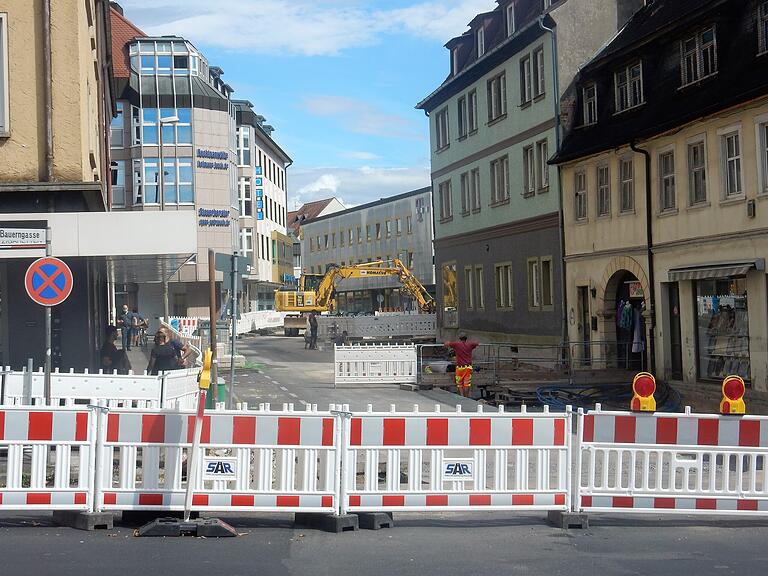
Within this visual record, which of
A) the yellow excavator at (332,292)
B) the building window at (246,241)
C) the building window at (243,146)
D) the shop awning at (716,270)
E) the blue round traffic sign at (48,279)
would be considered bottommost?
the blue round traffic sign at (48,279)

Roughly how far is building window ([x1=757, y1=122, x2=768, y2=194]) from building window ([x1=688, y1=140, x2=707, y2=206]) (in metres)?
2.47

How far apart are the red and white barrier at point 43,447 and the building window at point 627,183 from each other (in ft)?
73.3

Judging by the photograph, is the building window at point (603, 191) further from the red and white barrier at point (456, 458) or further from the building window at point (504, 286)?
the red and white barrier at point (456, 458)

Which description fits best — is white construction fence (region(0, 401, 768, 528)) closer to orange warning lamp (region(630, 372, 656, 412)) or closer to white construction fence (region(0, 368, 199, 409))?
orange warning lamp (region(630, 372, 656, 412))

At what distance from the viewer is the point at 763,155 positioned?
77.0ft

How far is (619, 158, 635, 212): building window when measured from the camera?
30.0m

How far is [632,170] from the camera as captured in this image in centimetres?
2994

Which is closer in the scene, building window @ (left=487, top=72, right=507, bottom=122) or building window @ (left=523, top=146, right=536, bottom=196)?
building window @ (left=523, top=146, right=536, bottom=196)

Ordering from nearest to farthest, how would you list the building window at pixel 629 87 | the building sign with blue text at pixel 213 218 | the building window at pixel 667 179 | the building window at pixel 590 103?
the building window at pixel 667 179 → the building window at pixel 629 87 → the building window at pixel 590 103 → the building sign with blue text at pixel 213 218

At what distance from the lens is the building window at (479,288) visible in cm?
4281

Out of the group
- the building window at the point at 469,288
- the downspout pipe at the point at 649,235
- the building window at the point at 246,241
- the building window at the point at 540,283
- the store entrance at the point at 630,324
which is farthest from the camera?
the building window at the point at 246,241

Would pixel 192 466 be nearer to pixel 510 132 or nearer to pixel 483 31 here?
pixel 510 132

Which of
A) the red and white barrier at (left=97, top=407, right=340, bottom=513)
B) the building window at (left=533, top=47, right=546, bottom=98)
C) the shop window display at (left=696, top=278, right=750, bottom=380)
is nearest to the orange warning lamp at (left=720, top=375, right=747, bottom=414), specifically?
the red and white barrier at (left=97, top=407, right=340, bottom=513)

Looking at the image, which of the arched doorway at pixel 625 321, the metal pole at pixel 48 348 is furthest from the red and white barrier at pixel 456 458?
the arched doorway at pixel 625 321
